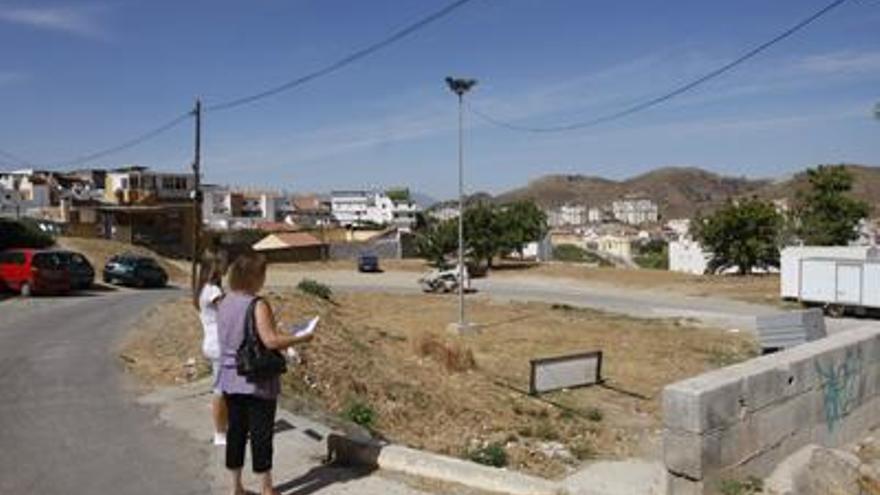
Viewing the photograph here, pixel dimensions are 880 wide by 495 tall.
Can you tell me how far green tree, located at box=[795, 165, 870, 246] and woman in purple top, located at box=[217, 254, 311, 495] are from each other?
187 ft

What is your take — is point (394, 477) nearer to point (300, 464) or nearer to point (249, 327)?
point (300, 464)

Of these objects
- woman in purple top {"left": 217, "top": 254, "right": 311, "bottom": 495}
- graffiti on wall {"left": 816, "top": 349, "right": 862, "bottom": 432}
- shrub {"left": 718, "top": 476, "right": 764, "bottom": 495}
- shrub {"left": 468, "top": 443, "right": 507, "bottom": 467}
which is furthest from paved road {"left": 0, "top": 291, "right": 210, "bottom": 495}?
graffiti on wall {"left": 816, "top": 349, "right": 862, "bottom": 432}

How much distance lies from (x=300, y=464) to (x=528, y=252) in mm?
93222

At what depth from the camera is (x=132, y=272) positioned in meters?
38.5

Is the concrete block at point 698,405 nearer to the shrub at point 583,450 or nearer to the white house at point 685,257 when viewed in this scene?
the shrub at point 583,450

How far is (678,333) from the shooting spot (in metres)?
32.7

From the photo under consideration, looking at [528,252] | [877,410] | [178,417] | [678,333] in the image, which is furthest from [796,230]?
[178,417]

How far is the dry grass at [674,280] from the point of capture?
4922 cm

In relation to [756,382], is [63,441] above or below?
below

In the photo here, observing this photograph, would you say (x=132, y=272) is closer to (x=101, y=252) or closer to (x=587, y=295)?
(x=101, y=252)

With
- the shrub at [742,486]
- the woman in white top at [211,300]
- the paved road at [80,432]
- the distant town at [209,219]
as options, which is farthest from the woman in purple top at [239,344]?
the distant town at [209,219]

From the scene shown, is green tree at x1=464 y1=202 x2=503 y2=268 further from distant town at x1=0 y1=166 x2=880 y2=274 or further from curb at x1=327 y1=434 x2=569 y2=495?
curb at x1=327 y1=434 x2=569 y2=495

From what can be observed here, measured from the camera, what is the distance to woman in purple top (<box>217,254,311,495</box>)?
631 cm

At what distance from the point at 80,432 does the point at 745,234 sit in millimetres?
56576
